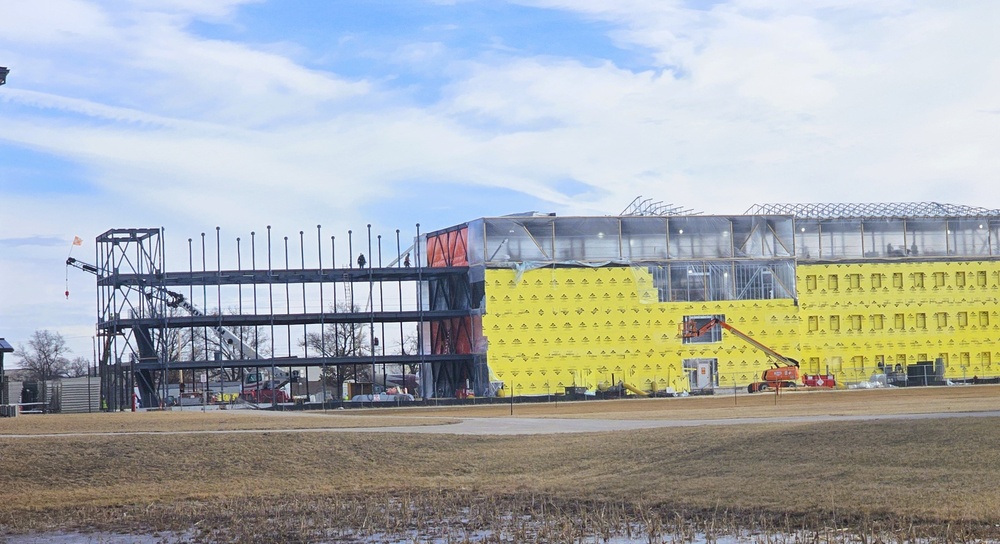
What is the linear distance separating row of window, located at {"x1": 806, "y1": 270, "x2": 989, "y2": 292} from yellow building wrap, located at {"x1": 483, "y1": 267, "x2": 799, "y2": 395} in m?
9.15

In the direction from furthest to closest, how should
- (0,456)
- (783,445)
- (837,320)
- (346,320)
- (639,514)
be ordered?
(837,320) → (346,320) → (0,456) → (783,445) → (639,514)

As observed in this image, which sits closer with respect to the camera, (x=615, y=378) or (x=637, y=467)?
(x=637, y=467)

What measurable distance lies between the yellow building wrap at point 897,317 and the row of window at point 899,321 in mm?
85

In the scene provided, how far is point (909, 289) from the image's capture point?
107m

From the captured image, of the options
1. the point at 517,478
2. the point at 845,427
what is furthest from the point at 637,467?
the point at 845,427

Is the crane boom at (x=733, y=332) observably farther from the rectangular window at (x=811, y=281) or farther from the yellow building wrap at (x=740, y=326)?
the rectangular window at (x=811, y=281)

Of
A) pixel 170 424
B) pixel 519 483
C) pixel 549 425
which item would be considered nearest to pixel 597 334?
pixel 549 425

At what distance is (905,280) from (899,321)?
364 cm

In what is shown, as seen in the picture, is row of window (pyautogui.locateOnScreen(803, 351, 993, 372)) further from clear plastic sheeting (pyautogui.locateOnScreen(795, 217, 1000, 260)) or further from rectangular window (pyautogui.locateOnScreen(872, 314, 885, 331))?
clear plastic sheeting (pyautogui.locateOnScreen(795, 217, 1000, 260))

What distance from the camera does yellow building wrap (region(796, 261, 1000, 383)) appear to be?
10488 centimetres

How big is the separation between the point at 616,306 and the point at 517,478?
227 feet

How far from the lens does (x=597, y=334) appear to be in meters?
99.4

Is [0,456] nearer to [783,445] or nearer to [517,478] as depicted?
[517,478]

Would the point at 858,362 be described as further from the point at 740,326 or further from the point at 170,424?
the point at 170,424
